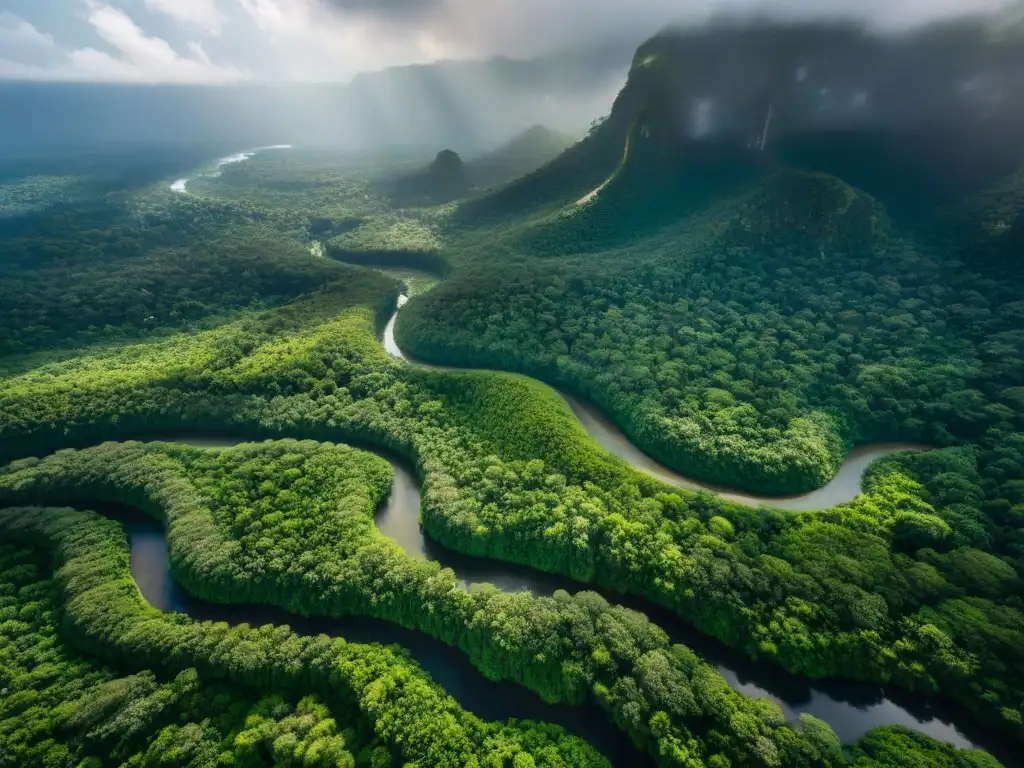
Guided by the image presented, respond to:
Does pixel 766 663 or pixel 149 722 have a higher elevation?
pixel 149 722

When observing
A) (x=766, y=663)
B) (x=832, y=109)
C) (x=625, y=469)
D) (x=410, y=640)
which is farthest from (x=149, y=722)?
(x=832, y=109)

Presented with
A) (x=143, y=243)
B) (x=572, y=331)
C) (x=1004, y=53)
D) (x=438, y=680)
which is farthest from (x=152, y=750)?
A: (x=1004, y=53)

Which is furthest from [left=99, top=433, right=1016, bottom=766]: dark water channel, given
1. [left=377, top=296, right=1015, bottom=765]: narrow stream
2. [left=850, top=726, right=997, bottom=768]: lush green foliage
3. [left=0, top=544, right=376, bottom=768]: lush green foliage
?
[left=0, top=544, right=376, bottom=768]: lush green foliage

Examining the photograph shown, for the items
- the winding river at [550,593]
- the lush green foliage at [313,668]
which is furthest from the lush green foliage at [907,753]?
the lush green foliage at [313,668]

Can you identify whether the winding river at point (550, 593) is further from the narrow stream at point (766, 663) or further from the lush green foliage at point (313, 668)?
the lush green foliage at point (313, 668)

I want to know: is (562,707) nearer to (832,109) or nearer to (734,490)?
(734,490)

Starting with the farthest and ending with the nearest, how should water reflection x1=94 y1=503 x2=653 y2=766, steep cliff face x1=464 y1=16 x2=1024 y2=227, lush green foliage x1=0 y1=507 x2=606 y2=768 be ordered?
steep cliff face x1=464 y1=16 x2=1024 y2=227 → water reflection x1=94 y1=503 x2=653 y2=766 → lush green foliage x1=0 y1=507 x2=606 y2=768

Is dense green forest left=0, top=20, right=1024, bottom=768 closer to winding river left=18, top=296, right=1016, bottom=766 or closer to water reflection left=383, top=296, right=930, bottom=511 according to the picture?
water reflection left=383, top=296, right=930, bottom=511

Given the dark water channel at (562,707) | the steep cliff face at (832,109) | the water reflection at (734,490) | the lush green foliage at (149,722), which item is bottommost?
the dark water channel at (562,707)
